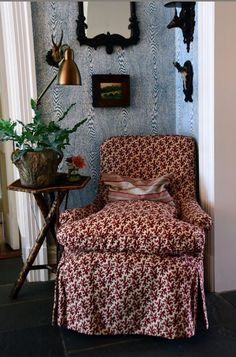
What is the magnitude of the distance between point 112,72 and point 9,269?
1.66 metres

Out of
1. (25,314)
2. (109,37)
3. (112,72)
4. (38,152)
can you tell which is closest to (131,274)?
(25,314)

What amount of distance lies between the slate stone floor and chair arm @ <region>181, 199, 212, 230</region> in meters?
0.55

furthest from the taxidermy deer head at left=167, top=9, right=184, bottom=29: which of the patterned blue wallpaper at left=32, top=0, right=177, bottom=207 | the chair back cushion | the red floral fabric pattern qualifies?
the red floral fabric pattern

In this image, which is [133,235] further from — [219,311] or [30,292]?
[30,292]

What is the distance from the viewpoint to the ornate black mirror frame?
2.64 metres

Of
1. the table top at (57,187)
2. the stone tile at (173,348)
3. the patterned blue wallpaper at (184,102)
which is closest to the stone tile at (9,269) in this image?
the table top at (57,187)

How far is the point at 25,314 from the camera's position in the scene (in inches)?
89.4

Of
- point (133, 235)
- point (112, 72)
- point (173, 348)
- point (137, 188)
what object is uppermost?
point (112, 72)

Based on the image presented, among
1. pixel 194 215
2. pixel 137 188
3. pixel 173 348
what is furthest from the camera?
pixel 137 188

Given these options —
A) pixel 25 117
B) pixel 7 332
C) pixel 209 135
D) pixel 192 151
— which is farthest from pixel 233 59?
pixel 7 332

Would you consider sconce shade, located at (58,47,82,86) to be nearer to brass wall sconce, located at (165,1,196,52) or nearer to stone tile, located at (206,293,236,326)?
brass wall sconce, located at (165,1,196,52)

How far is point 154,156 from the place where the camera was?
8.84 feet

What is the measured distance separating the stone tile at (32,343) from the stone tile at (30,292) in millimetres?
363

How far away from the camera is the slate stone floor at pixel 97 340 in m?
1.89
